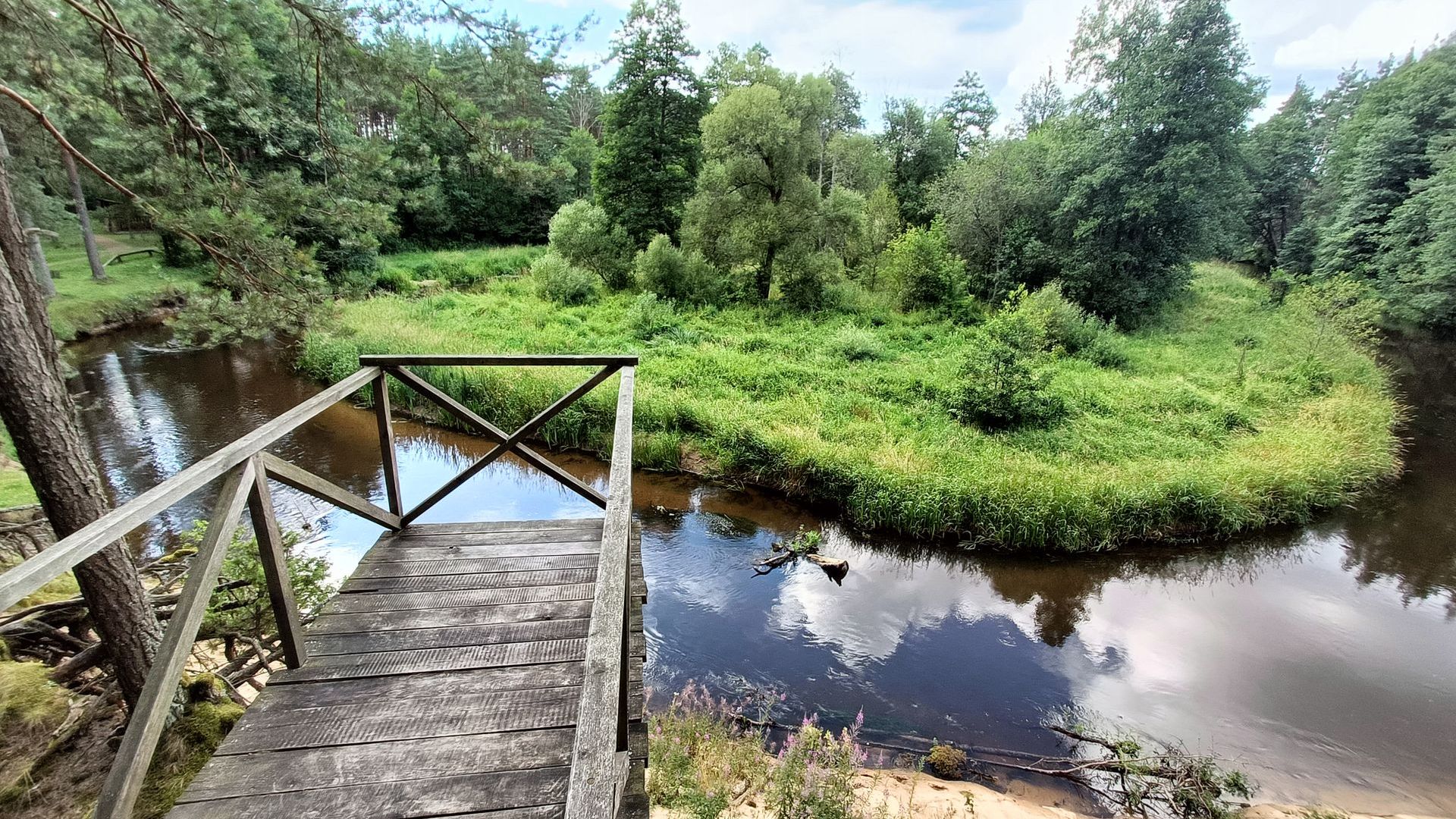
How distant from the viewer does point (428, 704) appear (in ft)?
9.01

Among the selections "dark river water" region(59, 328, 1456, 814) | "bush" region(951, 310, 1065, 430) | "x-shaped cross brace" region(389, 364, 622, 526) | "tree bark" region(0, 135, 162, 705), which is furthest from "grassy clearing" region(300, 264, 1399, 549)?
"tree bark" region(0, 135, 162, 705)

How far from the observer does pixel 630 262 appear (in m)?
24.5

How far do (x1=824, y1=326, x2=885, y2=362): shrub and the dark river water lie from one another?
279 inches

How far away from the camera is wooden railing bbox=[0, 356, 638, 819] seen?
1386mm

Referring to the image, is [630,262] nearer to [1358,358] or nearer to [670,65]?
[670,65]

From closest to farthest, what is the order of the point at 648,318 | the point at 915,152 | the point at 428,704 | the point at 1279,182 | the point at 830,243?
the point at 428,704
the point at 648,318
the point at 830,243
the point at 915,152
the point at 1279,182

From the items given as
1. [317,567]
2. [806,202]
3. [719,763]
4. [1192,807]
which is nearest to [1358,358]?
[806,202]

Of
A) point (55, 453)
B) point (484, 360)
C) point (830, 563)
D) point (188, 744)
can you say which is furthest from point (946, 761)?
point (55, 453)

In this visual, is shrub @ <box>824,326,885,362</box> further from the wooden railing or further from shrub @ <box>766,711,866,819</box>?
the wooden railing

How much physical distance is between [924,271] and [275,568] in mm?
21528

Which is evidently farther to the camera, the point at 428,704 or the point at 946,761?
the point at 946,761

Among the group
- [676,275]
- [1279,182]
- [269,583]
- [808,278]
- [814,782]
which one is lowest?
[814,782]

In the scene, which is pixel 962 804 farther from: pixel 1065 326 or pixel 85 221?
pixel 85 221

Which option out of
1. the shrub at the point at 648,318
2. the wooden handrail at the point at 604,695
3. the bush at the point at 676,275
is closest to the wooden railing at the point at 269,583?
the wooden handrail at the point at 604,695
